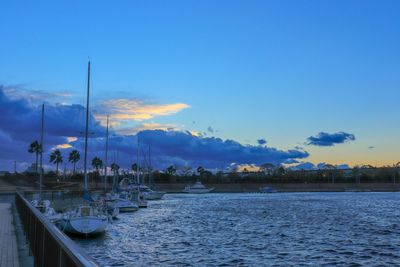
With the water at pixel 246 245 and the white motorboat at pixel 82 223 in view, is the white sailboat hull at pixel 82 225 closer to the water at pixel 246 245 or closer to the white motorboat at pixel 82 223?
the white motorboat at pixel 82 223

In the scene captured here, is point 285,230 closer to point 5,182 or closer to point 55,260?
point 55,260

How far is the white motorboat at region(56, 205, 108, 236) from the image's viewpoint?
36.2 m

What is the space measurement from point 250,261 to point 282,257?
2.51m

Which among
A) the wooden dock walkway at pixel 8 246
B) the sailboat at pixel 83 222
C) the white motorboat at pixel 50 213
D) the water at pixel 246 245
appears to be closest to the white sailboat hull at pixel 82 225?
the sailboat at pixel 83 222

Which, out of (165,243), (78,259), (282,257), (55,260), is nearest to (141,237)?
(165,243)

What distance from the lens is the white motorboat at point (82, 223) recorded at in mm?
36250

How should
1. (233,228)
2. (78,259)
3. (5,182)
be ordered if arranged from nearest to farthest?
(78,259) → (233,228) → (5,182)

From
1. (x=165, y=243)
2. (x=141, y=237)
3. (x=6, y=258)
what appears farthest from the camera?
(x=141, y=237)

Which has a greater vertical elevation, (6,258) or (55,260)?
(55,260)

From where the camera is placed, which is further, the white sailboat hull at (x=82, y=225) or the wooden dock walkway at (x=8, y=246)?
the white sailboat hull at (x=82, y=225)

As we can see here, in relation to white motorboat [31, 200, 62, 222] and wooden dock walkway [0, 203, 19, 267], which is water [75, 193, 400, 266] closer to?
white motorboat [31, 200, 62, 222]

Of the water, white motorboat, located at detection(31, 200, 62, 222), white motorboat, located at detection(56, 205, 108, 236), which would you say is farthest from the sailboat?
white motorboat, located at detection(31, 200, 62, 222)

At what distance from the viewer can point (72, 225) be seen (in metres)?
36.2

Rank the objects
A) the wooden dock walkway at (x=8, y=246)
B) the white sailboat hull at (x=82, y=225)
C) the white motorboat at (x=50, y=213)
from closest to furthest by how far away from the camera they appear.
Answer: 1. the wooden dock walkway at (x=8, y=246)
2. the white sailboat hull at (x=82, y=225)
3. the white motorboat at (x=50, y=213)
